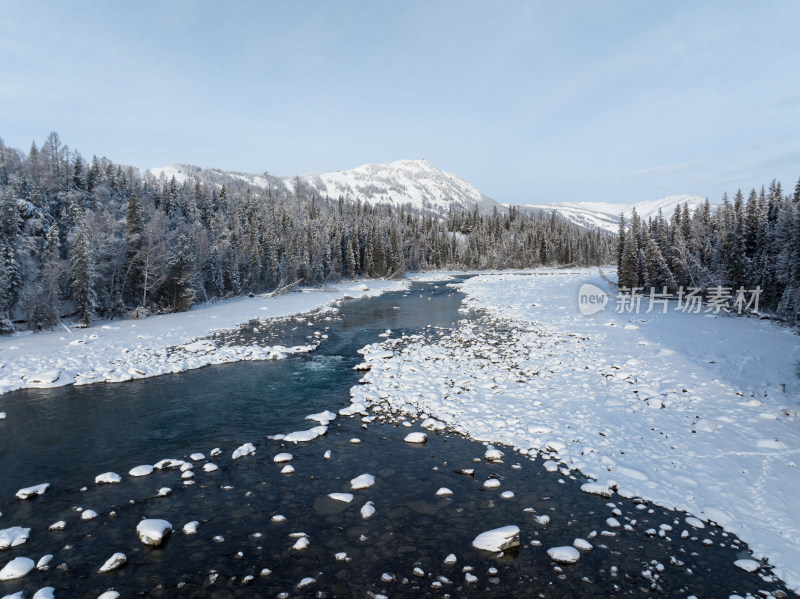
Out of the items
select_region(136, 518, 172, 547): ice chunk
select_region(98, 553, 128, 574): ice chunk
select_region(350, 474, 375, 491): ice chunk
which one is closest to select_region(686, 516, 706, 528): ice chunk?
select_region(350, 474, 375, 491): ice chunk

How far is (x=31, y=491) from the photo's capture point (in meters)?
9.08

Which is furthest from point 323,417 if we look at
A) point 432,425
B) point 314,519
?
point 314,519

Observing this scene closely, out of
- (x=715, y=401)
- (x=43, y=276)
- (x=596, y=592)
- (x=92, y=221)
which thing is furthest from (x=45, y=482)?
(x=92, y=221)

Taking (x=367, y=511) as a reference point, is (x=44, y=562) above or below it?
above

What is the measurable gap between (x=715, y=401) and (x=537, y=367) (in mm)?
6382

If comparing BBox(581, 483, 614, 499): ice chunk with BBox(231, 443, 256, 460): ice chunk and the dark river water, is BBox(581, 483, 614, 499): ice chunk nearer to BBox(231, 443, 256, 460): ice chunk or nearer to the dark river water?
the dark river water

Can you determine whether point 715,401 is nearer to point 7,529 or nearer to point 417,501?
point 417,501

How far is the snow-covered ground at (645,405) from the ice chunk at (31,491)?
8902 mm

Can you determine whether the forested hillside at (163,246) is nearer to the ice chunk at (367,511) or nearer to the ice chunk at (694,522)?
the ice chunk at (367,511)

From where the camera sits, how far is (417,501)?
8922 mm

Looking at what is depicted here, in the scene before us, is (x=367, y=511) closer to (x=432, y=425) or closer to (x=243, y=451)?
(x=432, y=425)

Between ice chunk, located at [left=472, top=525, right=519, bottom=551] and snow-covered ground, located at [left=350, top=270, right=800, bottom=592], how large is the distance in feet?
10.0

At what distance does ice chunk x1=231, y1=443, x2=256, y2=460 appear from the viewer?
11023 millimetres

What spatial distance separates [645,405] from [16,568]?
16363mm
